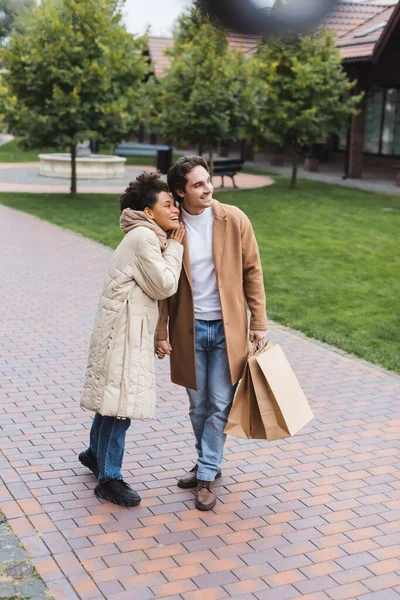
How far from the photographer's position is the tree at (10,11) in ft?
3.70

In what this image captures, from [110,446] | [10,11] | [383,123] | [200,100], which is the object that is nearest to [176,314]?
[110,446]

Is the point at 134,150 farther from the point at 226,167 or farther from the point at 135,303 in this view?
the point at 135,303

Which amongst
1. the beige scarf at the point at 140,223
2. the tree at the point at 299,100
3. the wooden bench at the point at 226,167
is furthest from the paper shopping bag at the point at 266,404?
the wooden bench at the point at 226,167

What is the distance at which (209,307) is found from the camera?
4270 millimetres

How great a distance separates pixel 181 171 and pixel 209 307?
74 cm

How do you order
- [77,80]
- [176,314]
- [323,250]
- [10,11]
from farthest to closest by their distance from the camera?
[77,80]
[323,250]
[176,314]
[10,11]

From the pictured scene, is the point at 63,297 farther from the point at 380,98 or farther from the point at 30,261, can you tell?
the point at 380,98

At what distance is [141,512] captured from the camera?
14.1ft

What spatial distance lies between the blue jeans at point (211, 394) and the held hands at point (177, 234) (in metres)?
0.47

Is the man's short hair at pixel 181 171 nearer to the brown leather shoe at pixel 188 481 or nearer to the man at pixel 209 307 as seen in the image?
the man at pixel 209 307

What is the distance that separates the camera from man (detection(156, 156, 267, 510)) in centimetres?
420

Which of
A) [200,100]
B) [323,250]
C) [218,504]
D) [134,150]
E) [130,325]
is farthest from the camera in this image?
[134,150]

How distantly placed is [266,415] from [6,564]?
1478 millimetres

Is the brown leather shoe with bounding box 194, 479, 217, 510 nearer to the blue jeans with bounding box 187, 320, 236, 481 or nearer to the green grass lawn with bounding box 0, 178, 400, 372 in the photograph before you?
the blue jeans with bounding box 187, 320, 236, 481
